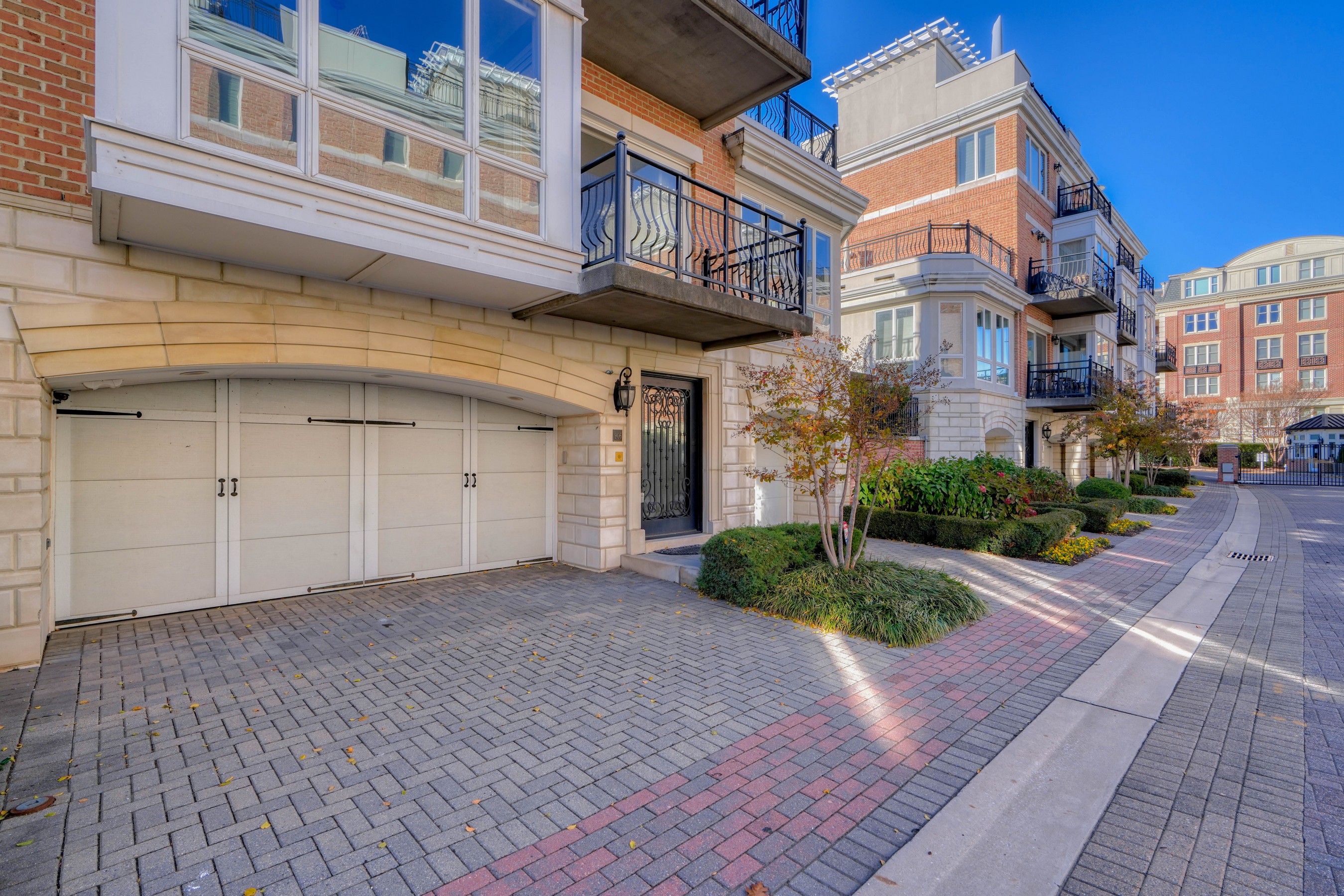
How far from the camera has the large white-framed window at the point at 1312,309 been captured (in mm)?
44469

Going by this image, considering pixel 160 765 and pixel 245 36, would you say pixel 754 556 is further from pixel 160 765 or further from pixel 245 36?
pixel 245 36

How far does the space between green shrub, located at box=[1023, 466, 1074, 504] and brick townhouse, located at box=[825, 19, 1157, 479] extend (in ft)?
12.3

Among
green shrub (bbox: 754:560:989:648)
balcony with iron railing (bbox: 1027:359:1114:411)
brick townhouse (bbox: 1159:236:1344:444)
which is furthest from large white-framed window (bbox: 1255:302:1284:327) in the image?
green shrub (bbox: 754:560:989:648)

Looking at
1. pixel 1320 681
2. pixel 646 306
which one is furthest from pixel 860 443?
pixel 1320 681

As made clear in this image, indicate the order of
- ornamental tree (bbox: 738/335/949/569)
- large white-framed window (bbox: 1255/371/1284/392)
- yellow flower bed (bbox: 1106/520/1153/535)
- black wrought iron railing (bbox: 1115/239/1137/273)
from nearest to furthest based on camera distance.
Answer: ornamental tree (bbox: 738/335/949/569) → yellow flower bed (bbox: 1106/520/1153/535) → black wrought iron railing (bbox: 1115/239/1137/273) → large white-framed window (bbox: 1255/371/1284/392)

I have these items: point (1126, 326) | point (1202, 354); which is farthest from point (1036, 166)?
point (1202, 354)

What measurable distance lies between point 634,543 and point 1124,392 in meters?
17.4

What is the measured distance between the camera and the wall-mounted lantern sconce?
8.20m

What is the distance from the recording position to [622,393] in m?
8.20

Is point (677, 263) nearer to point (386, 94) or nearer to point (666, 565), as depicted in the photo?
point (386, 94)

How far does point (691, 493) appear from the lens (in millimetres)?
9609

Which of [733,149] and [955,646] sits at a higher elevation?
[733,149]

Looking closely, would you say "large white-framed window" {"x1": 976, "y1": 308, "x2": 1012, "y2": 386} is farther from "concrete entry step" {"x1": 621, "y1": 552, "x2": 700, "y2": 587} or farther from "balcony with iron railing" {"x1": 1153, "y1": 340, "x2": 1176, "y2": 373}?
"balcony with iron railing" {"x1": 1153, "y1": 340, "x2": 1176, "y2": 373}

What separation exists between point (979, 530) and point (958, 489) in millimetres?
968
